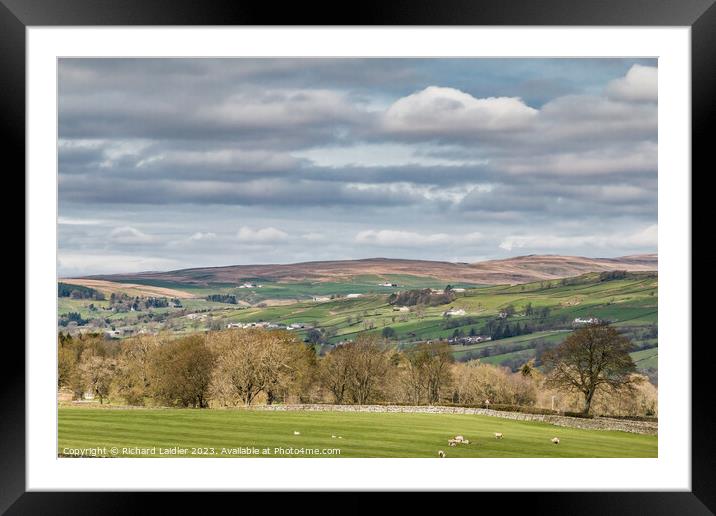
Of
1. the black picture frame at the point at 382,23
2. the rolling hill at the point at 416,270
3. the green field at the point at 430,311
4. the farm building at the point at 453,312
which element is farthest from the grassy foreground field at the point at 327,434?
the black picture frame at the point at 382,23

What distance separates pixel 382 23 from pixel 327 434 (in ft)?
10.1

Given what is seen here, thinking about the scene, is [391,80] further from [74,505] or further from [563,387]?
[74,505]

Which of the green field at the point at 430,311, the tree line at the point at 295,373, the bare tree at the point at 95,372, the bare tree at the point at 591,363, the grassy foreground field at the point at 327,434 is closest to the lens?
the grassy foreground field at the point at 327,434

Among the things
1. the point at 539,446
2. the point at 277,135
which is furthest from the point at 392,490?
the point at 277,135

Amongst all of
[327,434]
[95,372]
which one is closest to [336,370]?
[327,434]

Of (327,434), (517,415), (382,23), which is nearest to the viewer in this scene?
(382,23)

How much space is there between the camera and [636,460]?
334 cm

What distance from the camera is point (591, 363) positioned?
5125 millimetres

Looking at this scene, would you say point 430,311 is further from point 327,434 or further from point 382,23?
point 382,23

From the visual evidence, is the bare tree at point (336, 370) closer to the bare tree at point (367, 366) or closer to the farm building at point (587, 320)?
the bare tree at point (367, 366)

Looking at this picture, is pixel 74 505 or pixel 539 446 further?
pixel 539 446

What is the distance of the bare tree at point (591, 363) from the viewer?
4848mm

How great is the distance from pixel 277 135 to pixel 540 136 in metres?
2.08

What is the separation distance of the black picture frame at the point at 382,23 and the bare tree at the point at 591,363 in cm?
175
